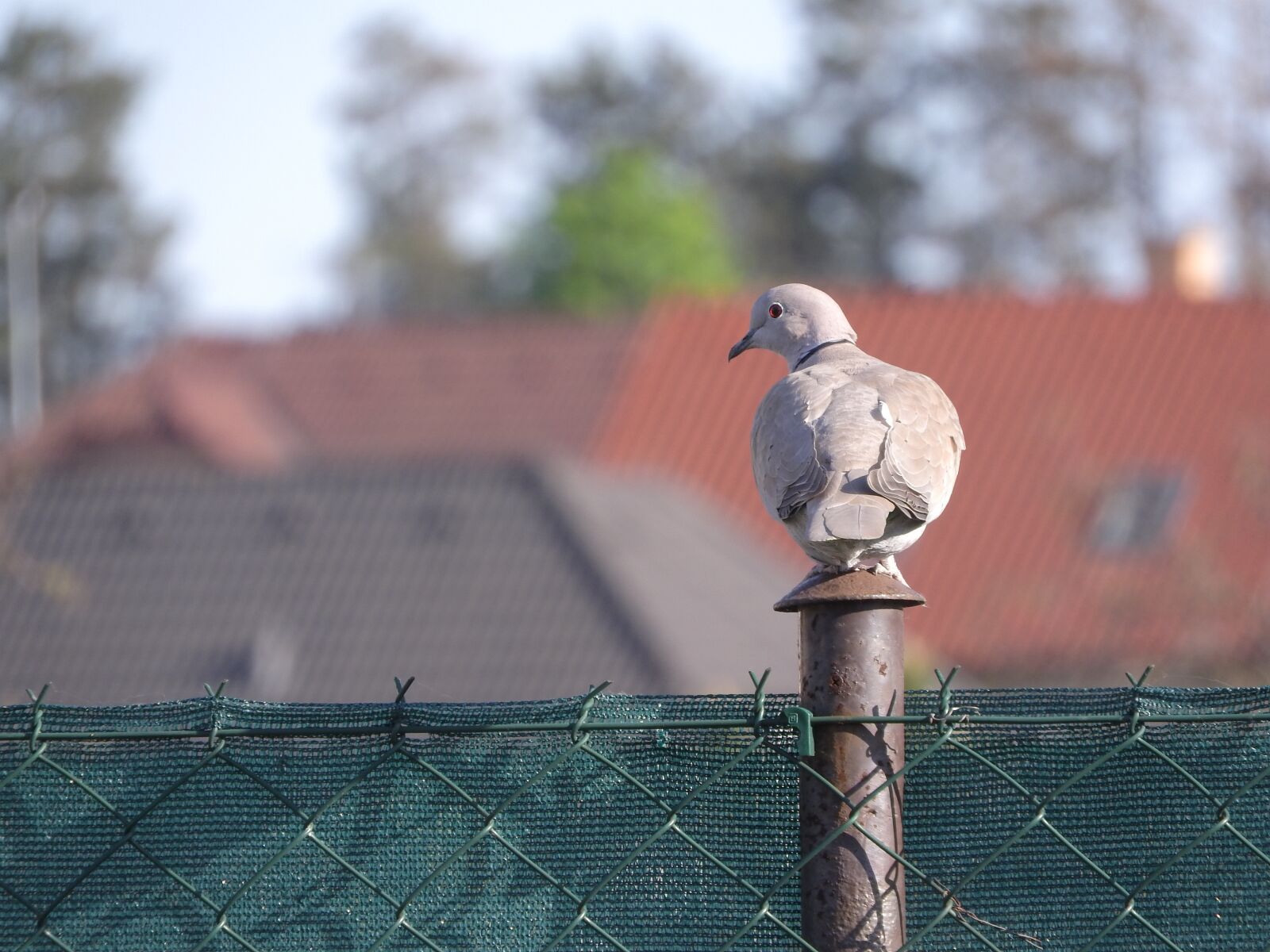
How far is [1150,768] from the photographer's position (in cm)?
249

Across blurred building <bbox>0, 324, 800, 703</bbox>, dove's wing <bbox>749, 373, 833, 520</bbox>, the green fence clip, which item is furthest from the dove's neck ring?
blurred building <bbox>0, 324, 800, 703</bbox>

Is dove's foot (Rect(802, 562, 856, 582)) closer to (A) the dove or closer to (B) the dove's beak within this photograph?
(A) the dove

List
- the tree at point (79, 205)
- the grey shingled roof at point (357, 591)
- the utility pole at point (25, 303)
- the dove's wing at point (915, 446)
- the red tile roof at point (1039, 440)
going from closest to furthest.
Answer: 1. the dove's wing at point (915, 446)
2. the grey shingled roof at point (357, 591)
3. the red tile roof at point (1039, 440)
4. the tree at point (79, 205)
5. the utility pole at point (25, 303)

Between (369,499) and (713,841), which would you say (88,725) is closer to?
(713,841)

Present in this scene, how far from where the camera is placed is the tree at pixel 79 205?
127 feet

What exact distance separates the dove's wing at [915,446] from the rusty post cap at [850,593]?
392 millimetres

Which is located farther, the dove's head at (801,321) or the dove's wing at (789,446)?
the dove's head at (801,321)

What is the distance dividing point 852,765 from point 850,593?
237 mm

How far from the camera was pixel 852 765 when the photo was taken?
7.89ft

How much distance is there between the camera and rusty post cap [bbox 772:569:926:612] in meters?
2.41

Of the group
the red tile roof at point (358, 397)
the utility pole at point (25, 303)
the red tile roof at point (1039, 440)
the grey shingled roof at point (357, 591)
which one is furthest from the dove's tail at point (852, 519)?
the utility pole at point (25, 303)

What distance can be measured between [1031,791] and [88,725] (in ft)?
4.47

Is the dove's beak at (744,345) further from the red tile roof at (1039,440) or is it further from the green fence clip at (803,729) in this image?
the red tile roof at (1039,440)

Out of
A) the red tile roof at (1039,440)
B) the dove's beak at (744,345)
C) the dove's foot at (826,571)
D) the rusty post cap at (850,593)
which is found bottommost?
the rusty post cap at (850,593)
